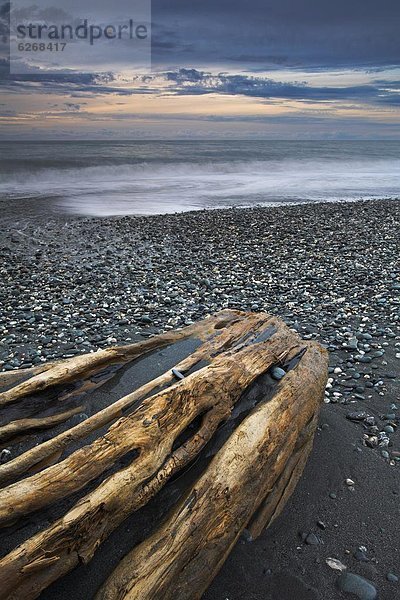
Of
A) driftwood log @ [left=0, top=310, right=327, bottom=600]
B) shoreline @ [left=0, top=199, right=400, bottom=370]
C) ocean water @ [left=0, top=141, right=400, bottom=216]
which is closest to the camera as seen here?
driftwood log @ [left=0, top=310, right=327, bottom=600]

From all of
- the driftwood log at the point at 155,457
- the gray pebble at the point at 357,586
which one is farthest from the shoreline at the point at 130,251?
the gray pebble at the point at 357,586

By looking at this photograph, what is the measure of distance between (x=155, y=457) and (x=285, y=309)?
544cm

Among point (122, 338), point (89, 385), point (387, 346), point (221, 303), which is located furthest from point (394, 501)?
point (221, 303)

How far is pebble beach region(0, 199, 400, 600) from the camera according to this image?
3.42 m

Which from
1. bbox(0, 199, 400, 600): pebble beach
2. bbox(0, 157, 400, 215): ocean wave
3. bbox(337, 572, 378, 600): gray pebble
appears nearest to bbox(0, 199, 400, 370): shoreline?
bbox(0, 199, 400, 600): pebble beach

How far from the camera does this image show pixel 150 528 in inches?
116

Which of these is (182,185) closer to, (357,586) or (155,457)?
(155,457)

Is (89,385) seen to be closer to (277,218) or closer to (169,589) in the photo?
(169,589)

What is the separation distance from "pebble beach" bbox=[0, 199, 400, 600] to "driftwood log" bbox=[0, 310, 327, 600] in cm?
38

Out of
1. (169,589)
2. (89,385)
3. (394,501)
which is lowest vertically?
(394,501)

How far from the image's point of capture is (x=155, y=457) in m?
3.03

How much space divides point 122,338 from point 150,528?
4.35 metres

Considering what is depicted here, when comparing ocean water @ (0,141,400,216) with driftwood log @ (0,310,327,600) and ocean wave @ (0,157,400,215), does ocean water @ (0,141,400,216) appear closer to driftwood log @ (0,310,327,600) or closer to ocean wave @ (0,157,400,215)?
ocean wave @ (0,157,400,215)

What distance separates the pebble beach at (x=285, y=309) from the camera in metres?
3.42
